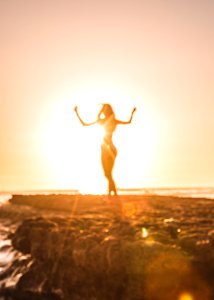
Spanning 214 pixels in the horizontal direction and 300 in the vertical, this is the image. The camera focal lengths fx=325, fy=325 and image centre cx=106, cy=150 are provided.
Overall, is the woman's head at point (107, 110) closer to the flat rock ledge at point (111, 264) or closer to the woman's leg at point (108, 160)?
the woman's leg at point (108, 160)

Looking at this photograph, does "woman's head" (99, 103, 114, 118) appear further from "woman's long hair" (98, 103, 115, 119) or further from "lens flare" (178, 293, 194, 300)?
"lens flare" (178, 293, 194, 300)

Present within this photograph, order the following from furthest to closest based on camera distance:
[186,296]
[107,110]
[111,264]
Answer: [107,110] → [111,264] → [186,296]

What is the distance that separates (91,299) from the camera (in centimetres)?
620

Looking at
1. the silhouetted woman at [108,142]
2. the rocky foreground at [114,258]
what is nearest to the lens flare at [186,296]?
the rocky foreground at [114,258]

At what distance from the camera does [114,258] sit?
6355mm

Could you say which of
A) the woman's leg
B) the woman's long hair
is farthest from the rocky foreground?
the woman's long hair

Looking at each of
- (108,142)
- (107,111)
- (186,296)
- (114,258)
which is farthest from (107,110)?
(186,296)

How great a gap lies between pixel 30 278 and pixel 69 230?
1.31 m

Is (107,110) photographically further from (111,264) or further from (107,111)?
(111,264)

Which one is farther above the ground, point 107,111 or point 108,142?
point 107,111

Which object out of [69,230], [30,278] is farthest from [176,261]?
[30,278]

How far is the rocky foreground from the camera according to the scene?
5.72 m

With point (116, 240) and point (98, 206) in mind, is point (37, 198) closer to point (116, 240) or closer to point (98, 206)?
point (98, 206)

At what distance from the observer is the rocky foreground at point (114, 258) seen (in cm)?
572
